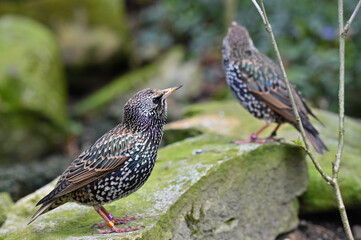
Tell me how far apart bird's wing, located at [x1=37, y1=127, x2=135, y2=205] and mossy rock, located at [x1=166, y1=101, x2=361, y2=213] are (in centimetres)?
192

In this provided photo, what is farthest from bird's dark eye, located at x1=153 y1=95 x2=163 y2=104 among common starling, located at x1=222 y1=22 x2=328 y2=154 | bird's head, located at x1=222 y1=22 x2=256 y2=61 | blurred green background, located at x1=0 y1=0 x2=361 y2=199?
blurred green background, located at x1=0 y1=0 x2=361 y2=199

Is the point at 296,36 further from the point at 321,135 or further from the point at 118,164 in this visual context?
the point at 118,164

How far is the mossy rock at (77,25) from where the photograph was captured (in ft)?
34.9

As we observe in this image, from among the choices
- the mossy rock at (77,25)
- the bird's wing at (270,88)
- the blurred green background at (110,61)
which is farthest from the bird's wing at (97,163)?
the mossy rock at (77,25)

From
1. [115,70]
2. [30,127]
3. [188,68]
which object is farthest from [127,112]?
[115,70]

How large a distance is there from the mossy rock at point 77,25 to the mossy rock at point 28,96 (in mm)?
1213

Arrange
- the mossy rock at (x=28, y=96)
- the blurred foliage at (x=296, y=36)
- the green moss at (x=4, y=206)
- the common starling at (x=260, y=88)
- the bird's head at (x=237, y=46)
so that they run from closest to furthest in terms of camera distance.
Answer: the green moss at (x=4, y=206)
the common starling at (x=260, y=88)
the bird's head at (x=237, y=46)
the mossy rock at (x=28, y=96)
the blurred foliage at (x=296, y=36)

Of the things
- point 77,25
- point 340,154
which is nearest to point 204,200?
point 340,154

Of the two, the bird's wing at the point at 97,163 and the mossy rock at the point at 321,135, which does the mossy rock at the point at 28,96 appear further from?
the bird's wing at the point at 97,163

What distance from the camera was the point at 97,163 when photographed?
11.3 ft

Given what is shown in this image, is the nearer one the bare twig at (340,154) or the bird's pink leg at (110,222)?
the bare twig at (340,154)

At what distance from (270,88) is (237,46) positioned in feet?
1.95

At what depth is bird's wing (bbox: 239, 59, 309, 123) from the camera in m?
4.67

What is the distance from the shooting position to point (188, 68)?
33.4ft
